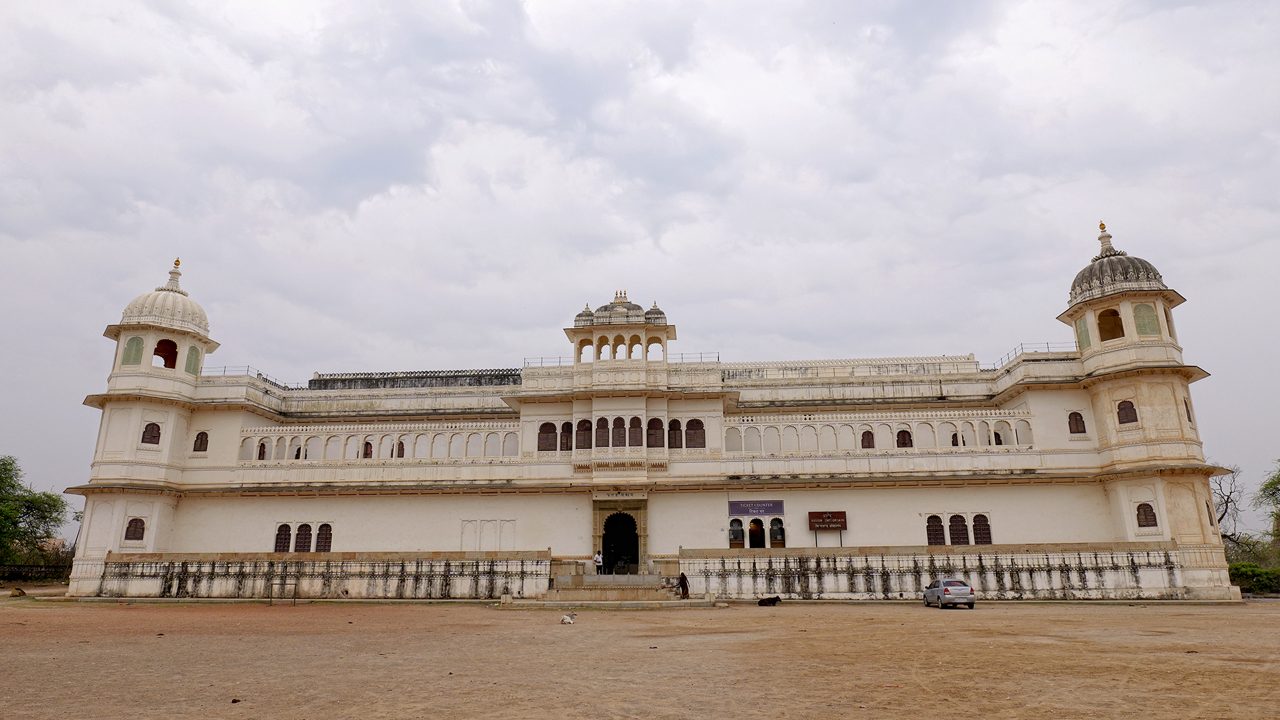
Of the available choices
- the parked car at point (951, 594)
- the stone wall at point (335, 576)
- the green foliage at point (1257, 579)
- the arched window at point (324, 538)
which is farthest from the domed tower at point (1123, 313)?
the arched window at point (324, 538)

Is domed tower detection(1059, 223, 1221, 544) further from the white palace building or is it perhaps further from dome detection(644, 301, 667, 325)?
dome detection(644, 301, 667, 325)

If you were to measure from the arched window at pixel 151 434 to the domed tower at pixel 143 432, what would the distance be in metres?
0.04

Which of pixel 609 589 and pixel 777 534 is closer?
pixel 609 589

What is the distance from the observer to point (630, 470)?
126 ft

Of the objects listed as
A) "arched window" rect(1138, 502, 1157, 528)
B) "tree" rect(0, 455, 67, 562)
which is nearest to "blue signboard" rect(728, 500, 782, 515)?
"arched window" rect(1138, 502, 1157, 528)

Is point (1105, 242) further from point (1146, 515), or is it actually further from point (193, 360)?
point (193, 360)

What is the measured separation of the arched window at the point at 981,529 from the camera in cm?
3672

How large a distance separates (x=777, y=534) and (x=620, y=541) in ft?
26.2

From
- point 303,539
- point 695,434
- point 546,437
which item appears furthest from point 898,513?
point 303,539

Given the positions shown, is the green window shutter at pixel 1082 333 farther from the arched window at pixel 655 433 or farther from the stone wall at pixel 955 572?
the arched window at pixel 655 433

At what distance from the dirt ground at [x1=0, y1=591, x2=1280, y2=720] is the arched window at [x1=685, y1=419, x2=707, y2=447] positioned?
17218mm

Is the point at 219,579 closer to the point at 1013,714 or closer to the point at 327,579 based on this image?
the point at 327,579

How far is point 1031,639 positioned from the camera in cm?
1627

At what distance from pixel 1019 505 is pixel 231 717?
36.7m
